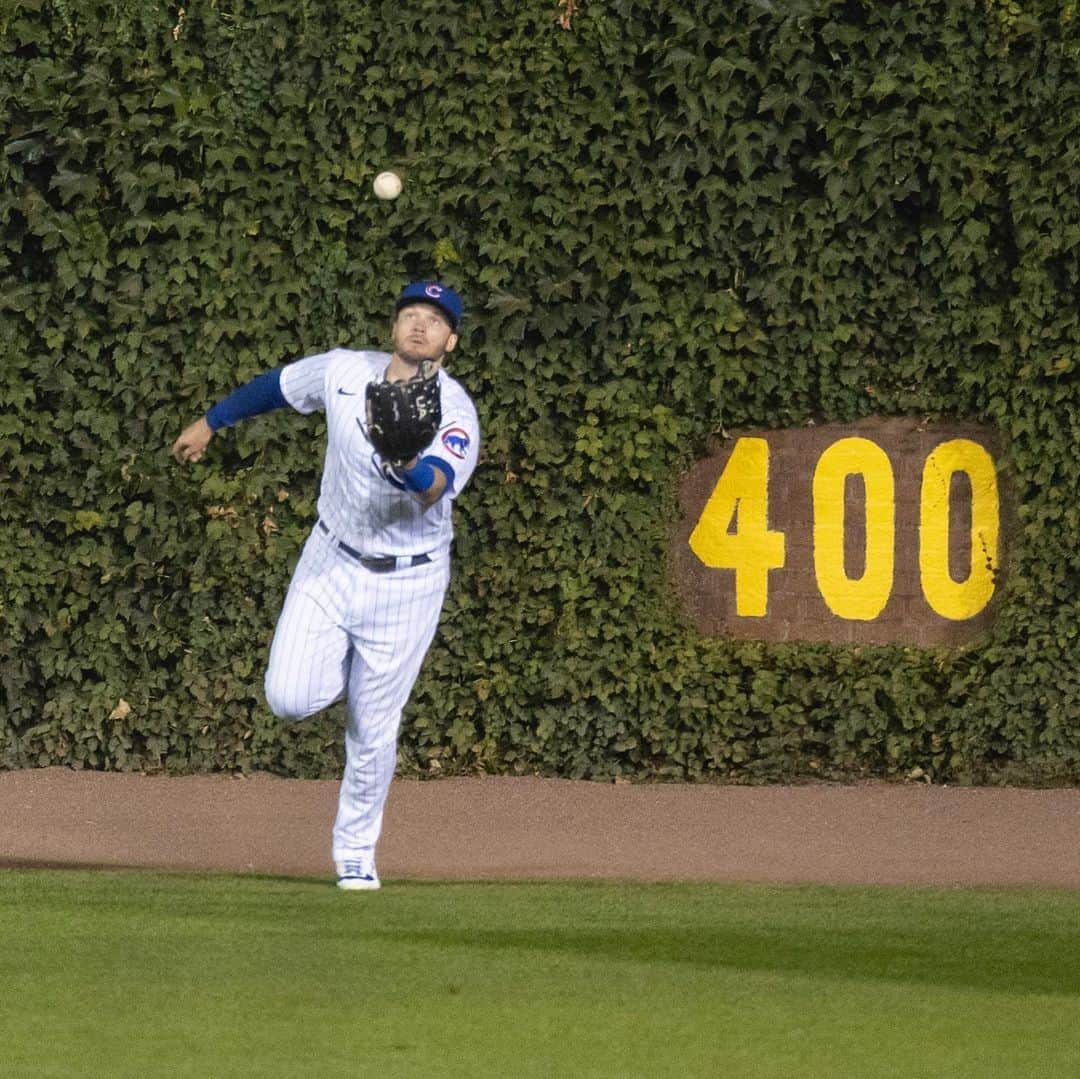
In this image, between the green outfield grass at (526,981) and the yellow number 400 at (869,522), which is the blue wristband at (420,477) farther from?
the yellow number 400 at (869,522)

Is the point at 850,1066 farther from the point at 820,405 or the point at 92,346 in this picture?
the point at 92,346

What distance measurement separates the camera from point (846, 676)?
9172mm

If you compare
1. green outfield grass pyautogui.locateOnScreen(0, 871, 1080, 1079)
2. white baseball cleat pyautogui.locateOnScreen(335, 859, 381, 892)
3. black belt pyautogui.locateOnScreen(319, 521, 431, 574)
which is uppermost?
black belt pyautogui.locateOnScreen(319, 521, 431, 574)

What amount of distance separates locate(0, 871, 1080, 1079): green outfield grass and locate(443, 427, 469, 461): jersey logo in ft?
4.72

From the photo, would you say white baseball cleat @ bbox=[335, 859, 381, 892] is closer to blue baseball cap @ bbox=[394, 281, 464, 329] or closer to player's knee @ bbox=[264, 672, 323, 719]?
player's knee @ bbox=[264, 672, 323, 719]

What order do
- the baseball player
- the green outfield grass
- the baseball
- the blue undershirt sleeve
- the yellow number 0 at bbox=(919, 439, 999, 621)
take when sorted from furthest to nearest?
the yellow number 0 at bbox=(919, 439, 999, 621), the baseball, the blue undershirt sleeve, the baseball player, the green outfield grass

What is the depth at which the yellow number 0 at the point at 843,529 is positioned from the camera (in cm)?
930

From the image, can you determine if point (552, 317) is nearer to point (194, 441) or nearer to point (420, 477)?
point (194, 441)

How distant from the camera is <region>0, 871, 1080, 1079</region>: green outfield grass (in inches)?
165

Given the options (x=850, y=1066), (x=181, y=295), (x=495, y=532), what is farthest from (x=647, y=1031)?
(x=181, y=295)

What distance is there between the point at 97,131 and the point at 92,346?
0.99 meters

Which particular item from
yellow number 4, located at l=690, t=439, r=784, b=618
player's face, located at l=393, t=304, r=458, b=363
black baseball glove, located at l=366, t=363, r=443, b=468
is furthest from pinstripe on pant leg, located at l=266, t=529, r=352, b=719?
yellow number 4, located at l=690, t=439, r=784, b=618

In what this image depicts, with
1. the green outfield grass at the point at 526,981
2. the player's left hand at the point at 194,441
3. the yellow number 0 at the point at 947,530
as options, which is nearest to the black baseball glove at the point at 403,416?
the player's left hand at the point at 194,441

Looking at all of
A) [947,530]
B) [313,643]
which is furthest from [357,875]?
[947,530]
